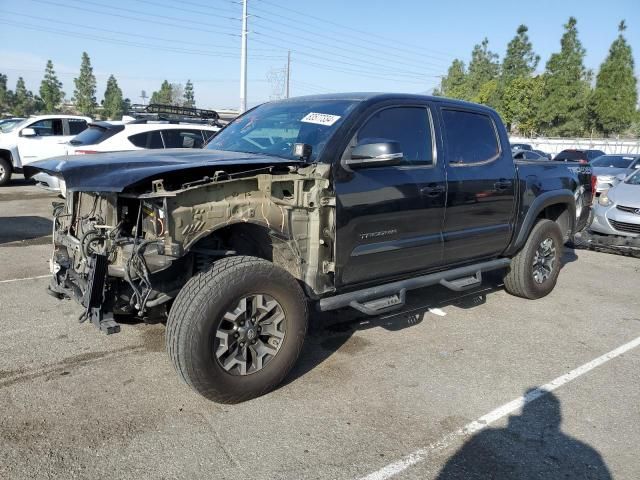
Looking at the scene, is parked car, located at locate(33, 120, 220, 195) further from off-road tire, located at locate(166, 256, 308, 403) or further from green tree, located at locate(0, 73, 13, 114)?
green tree, located at locate(0, 73, 13, 114)

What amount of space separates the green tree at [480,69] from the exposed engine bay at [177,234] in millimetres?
59817

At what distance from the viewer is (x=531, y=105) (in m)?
46.1

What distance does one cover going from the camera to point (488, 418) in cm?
323

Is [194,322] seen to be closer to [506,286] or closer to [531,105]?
[506,286]

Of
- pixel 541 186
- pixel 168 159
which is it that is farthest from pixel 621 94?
pixel 168 159

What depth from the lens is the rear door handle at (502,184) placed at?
476cm

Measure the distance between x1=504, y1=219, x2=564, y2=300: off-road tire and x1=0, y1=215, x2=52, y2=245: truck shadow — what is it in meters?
6.37

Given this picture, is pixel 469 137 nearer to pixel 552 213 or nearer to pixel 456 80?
pixel 552 213

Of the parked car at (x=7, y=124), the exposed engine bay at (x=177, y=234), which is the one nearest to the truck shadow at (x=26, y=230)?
the exposed engine bay at (x=177, y=234)

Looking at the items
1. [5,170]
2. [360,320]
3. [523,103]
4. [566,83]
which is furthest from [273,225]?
[566,83]

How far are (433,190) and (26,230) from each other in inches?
274

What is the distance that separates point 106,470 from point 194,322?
85 centimetres

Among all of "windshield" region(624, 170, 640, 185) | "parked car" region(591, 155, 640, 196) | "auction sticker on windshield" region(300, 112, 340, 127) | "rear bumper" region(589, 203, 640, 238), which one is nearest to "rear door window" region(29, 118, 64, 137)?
"auction sticker on windshield" region(300, 112, 340, 127)

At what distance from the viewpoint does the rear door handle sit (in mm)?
4756
